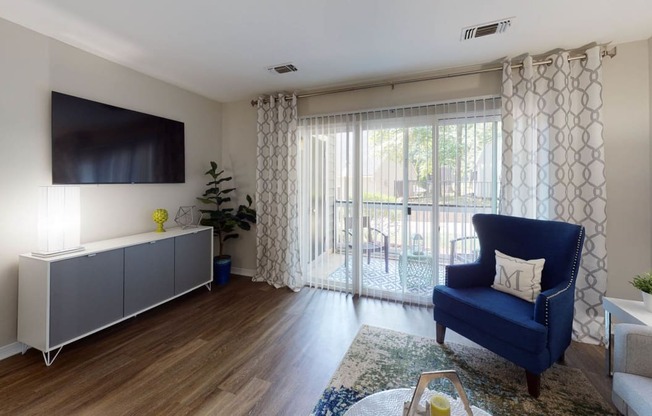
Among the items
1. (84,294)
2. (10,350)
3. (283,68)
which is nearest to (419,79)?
(283,68)

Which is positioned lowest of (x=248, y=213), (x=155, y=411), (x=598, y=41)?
(x=155, y=411)

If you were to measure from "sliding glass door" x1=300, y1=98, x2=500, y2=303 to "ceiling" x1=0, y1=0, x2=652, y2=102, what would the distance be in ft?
1.93

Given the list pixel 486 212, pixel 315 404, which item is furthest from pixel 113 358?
pixel 486 212

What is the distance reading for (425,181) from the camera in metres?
3.05

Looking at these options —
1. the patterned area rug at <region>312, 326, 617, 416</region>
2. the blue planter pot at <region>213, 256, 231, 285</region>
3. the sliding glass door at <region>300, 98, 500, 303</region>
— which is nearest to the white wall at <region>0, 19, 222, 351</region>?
the blue planter pot at <region>213, 256, 231, 285</region>

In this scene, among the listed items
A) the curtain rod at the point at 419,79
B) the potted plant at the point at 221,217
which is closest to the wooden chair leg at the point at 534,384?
the curtain rod at the point at 419,79

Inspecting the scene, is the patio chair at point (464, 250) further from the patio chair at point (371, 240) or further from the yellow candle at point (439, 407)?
the yellow candle at point (439, 407)

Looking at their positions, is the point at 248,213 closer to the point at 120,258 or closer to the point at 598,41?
the point at 120,258

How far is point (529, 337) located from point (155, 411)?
2266 mm

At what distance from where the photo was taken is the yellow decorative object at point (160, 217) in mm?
3104

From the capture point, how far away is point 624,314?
5.96 feet

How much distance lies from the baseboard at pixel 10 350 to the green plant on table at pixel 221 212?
191 centimetres

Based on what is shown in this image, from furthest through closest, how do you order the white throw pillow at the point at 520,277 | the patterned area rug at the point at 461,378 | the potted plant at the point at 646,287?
1. the white throw pillow at the point at 520,277
2. the potted plant at the point at 646,287
3. the patterned area rug at the point at 461,378

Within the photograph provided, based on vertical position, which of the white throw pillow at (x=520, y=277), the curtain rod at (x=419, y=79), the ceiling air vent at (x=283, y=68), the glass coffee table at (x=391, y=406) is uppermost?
the ceiling air vent at (x=283, y=68)
